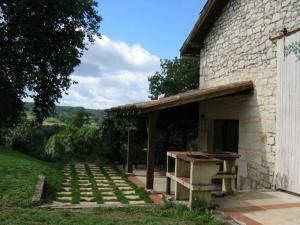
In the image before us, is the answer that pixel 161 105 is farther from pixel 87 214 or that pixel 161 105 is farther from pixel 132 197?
pixel 87 214

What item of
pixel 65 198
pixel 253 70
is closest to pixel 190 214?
pixel 65 198

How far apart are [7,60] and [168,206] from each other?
869 centimetres

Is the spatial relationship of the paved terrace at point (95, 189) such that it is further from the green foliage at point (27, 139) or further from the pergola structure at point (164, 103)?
the green foliage at point (27, 139)

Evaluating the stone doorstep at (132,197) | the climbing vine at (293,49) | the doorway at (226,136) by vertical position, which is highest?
the climbing vine at (293,49)

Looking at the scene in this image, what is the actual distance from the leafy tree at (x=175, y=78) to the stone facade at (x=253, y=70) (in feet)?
28.5

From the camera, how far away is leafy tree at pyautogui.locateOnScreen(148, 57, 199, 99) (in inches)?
838

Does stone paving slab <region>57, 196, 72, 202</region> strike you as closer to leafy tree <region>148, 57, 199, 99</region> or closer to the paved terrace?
the paved terrace

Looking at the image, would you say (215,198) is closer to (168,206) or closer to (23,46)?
(168,206)

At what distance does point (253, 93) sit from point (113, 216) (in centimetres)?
505

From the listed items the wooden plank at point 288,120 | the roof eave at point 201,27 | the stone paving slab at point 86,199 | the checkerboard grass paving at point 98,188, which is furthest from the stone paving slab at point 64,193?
the roof eave at point 201,27

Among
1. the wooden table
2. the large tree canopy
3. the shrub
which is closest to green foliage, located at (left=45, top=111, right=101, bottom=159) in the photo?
the shrub

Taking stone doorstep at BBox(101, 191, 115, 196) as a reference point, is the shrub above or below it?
above

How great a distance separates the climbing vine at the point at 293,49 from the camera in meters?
8.09

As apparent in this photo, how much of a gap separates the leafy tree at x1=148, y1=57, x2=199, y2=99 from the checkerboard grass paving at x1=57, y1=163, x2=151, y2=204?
826 cm
